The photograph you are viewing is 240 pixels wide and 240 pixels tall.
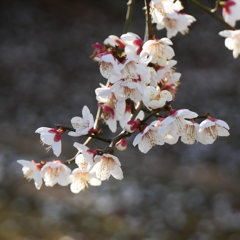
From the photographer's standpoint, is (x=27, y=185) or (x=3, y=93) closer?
(x=27, y=185)

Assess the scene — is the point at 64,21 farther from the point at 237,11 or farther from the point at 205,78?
the point at 237,11

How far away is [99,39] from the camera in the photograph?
5.06 meters

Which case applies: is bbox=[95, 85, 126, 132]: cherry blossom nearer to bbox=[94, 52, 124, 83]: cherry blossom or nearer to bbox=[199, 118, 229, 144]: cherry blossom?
bbox=[94, 52, 124, 83]: cherry blossom

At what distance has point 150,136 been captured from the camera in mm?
843

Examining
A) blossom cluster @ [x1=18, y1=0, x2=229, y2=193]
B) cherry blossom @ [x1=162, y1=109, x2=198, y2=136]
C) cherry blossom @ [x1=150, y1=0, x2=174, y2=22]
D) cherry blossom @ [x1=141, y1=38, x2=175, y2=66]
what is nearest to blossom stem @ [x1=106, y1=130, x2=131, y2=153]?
blossom cluster @ [x1=18, y1=0, x2=229, y2=193]

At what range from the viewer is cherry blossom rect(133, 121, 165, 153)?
80 centimetres

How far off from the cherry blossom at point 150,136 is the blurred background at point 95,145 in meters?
1.75

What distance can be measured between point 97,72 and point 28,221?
2.37m

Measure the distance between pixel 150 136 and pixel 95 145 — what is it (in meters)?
2.62

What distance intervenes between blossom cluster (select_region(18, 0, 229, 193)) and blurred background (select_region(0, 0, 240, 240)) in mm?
1687

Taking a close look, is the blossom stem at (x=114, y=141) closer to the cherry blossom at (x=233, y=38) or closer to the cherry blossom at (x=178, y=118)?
the cherry blossom at (x=178, y=118)

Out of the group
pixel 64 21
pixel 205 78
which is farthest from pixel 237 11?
pixel 64 21

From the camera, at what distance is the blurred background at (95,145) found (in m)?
2.55

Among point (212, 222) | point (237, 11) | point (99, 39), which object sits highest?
point (237, 11)
